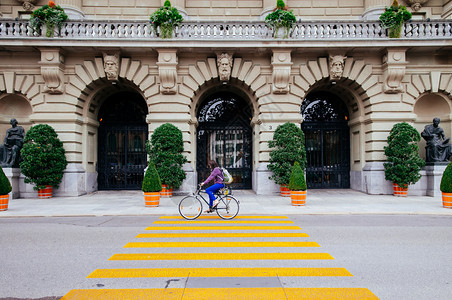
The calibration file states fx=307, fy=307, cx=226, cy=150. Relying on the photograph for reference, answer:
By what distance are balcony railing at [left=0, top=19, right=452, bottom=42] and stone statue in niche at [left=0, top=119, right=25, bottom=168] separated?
16.7 ft

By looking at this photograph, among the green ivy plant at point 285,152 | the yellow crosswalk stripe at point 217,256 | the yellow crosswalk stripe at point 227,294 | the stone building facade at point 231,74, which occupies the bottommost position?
the yellow crosswalk stripe at point 217,256

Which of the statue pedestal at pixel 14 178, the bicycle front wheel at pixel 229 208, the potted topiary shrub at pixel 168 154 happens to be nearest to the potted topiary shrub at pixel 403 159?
the bicycle front wheel at pixel 229 208

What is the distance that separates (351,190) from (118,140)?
14788 millimetres

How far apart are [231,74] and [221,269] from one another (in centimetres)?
1344

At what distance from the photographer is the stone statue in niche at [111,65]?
16406 mm

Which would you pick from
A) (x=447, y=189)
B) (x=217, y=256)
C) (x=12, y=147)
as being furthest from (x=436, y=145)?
(x=12, y=147)

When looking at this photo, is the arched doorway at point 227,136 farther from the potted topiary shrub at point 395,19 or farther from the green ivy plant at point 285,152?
the potted topiary shrub at point 395,19

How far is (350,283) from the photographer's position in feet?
15.1

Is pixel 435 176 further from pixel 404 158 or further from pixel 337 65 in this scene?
pixel 337 65

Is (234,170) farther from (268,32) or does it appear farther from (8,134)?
(8,134)

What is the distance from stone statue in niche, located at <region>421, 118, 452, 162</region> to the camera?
16.4 meters

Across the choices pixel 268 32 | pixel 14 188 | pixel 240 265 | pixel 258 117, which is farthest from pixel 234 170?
pixel 240 265

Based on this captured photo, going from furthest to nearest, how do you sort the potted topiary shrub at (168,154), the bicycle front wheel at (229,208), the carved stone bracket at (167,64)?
the carved stone bracket at (167,64) → the potted topiary shrub at (168,154) → the bicycle front wheel at (229,208)

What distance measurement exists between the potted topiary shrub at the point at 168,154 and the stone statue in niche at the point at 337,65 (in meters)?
9.03
